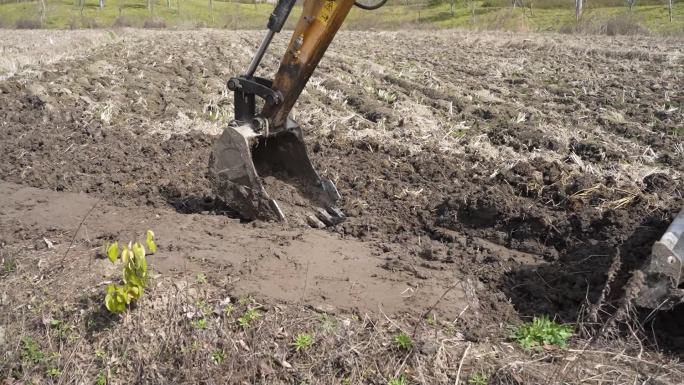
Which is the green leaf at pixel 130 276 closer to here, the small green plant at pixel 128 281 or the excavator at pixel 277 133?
the small green plant at pixel 128 281

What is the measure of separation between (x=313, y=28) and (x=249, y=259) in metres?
1.94

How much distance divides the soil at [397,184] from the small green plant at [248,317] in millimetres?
158

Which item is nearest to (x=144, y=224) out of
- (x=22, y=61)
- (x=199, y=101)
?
(x=199, y=101)

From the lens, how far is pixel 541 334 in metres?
3.50

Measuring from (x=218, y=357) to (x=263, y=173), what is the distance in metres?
2.35

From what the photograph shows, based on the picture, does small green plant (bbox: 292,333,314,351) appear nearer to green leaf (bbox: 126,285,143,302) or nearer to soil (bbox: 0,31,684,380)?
soil (bbox: 0,31,684,380)

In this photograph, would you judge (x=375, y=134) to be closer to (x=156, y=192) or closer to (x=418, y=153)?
(x=418, y=153)

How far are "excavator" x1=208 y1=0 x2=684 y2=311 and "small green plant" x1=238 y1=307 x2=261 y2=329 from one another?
4.80 feet

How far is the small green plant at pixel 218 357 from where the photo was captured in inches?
144

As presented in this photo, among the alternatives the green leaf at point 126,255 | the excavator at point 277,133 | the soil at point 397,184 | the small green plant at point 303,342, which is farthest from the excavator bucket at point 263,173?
the small green plant at point 303,342

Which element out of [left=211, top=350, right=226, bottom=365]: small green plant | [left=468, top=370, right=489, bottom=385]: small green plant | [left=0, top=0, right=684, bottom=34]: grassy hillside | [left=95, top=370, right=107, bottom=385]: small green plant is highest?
[left=0, top=0, right=684, bottom=34]: grassy hillside

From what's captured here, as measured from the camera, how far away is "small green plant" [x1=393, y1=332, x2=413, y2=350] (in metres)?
3.45

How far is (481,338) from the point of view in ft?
11.5

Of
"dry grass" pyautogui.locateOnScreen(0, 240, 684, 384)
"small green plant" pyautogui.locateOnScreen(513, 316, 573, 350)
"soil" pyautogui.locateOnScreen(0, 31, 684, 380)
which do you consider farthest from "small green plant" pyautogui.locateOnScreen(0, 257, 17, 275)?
"small green plant" pyautogui.locateOnScreen(513, 316, 573, 350)
